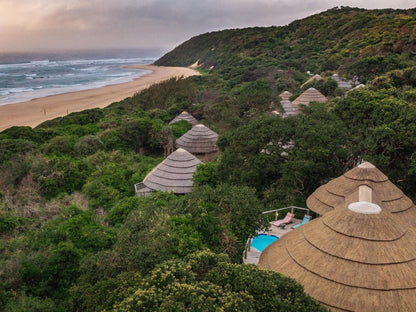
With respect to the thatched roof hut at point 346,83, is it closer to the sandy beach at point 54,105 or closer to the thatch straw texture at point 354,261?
the thatch straw texture at point 354,261

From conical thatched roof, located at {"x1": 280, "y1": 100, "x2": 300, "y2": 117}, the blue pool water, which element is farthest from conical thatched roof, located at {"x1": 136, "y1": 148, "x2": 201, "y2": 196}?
conical thatched roof, located at {"x1": 280, "y1": 100, "x2": 300, "y2": 117}

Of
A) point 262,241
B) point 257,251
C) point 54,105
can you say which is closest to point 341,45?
point 54,105

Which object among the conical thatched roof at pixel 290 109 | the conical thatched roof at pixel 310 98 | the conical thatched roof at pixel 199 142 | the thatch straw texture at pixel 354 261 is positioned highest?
the conical thatched roof at pixel 310 98

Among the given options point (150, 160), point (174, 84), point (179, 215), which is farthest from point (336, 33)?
point (179, 215)

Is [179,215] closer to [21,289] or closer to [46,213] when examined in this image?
[21,289]

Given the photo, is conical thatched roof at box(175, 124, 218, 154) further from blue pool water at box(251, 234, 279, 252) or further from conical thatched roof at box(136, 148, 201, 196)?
blue pool water at box(251, 234, 279, 252)

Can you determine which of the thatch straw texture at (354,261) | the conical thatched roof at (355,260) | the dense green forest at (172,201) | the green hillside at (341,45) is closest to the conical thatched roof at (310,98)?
the dense green forest at (172,201)
